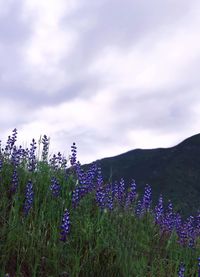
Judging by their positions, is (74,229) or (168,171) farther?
(168,171)

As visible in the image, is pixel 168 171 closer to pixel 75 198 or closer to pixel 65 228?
pixel 75 198

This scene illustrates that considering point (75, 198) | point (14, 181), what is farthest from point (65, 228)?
point (14, 181)

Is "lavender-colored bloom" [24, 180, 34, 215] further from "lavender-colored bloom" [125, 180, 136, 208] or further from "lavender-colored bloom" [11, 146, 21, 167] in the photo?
"lavender-colored bloom" [125, 180, 136, 208]

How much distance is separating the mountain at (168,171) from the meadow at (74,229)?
35.8ft

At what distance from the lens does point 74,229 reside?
6492 millimetres

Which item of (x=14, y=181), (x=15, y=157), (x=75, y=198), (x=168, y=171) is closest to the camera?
(x=75, y=198)

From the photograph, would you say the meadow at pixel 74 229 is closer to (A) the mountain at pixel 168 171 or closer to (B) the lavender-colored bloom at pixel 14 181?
(B) the lavender-colored bloom at pixel 14 181

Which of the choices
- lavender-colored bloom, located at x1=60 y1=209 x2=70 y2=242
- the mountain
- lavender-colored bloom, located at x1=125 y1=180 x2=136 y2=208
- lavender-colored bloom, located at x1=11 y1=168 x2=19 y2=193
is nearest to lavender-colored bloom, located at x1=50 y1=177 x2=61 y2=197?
lavender-colored bloom, located at x1=11 y1=168 x2=19 y2=193

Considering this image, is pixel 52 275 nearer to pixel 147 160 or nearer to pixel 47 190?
pixel 47 190

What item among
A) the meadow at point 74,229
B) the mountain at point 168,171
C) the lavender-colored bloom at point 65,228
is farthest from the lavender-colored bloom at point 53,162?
the mountain at point 168,171

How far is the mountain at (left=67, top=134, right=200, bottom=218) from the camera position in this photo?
22141 mm

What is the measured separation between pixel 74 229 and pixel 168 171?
66.2 feet

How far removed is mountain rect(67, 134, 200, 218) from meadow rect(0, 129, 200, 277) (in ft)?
35.8

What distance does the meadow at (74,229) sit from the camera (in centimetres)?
583
